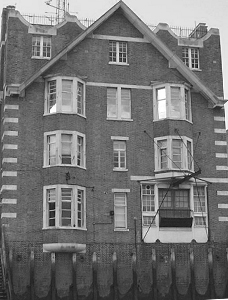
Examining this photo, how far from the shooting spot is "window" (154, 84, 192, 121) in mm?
38094

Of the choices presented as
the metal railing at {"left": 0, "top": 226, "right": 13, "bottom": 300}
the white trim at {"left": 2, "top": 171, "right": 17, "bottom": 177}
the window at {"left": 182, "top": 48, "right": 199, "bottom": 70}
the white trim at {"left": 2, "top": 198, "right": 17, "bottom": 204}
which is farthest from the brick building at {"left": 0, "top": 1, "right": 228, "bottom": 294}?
the window at {"left": 182, "top": 48, "right": 199, "bottom": 70}

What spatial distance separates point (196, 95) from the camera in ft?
131

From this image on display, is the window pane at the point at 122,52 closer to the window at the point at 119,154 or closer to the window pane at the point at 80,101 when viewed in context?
the window pane at the point at 80,101

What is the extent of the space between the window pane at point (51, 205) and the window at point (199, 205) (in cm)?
849

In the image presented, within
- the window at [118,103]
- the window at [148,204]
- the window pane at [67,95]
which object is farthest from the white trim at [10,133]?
the window at [148,204]

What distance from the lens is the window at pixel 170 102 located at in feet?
125

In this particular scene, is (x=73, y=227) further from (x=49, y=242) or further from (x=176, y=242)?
(x=176, y=242)

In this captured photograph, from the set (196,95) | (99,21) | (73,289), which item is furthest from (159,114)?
(73,289)

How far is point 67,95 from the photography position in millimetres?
37000

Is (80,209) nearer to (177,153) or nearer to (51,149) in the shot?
(51,149)

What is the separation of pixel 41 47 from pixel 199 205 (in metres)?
13.5

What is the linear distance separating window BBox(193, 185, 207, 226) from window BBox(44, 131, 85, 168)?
7.12 meters

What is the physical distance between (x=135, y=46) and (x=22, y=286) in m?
16.0

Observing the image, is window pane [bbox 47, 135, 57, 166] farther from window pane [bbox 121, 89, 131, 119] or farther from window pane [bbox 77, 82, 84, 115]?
window pane [bbox 121, 89, 131, 119]
